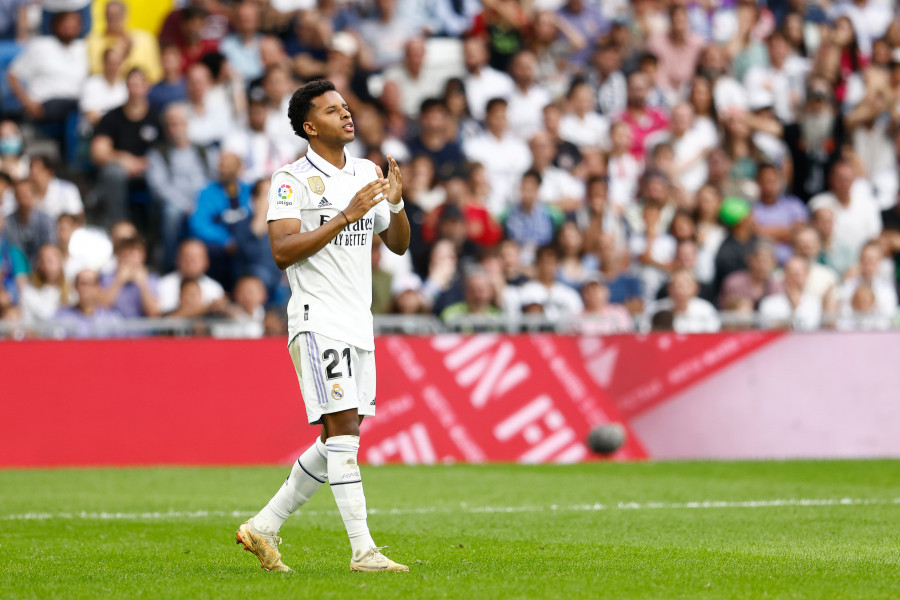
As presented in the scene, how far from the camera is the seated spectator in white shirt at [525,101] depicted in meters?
18.8

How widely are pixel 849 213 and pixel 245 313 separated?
814 cm

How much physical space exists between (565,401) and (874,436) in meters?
3.26

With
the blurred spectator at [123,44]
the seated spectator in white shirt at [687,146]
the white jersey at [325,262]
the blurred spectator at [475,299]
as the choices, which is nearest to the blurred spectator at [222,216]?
the blurred spectator at [123,44]

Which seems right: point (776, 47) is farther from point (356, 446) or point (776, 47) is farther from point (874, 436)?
point (356, 446)

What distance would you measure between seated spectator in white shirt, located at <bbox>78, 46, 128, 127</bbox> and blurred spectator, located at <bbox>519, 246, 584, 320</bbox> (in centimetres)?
552

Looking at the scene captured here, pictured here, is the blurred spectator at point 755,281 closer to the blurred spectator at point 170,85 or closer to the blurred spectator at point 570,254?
the blurred spectator at point 570,254

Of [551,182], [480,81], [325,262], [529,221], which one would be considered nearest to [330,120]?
[325,262]

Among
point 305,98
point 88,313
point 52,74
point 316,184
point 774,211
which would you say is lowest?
point 88,313

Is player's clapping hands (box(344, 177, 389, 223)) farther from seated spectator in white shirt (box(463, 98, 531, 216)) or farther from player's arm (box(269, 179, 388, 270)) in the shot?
seated spectator in white shirt (box(463, 98, 531, 216))

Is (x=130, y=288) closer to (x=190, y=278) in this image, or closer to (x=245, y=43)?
(x=190, y=278)

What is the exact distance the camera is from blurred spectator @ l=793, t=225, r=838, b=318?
1612 centimetres

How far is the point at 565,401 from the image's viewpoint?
14.4 metres

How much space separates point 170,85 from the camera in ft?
57.1

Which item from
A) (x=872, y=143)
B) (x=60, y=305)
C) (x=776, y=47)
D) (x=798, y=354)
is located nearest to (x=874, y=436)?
(x=798, y=354)
